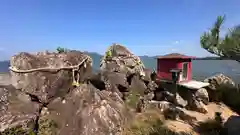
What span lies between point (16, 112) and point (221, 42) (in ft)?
22.0

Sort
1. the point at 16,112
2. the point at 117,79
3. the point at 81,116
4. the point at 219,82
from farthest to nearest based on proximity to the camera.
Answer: the point at 219,82
the point at 117,79
the point at 81,116
the point at 16,112

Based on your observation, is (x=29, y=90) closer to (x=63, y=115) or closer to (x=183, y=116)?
(x=63, y=115)

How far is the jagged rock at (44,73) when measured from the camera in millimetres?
2779

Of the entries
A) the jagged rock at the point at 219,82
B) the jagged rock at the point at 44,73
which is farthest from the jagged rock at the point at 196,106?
the jagged rock at the point at 44,73

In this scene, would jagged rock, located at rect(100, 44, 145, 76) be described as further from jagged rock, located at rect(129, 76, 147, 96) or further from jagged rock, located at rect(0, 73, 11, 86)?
jagged rock, located at rect(0, 73, 11, 86)

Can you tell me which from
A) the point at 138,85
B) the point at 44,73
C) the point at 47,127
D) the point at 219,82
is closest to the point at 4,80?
the point at 44,73

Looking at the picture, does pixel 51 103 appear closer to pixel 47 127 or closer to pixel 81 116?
pixel 47 127

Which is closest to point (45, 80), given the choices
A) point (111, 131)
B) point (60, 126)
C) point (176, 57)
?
point (60, 126)

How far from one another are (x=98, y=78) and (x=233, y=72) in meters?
20.4

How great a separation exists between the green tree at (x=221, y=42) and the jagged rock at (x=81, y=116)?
4545mm

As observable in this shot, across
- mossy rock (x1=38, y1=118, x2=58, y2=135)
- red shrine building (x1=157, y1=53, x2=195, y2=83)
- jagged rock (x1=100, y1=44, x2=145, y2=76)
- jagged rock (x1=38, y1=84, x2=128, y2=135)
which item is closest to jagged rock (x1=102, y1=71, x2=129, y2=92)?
jagged rock (x1=100, y1=44, x2=145, y2=76)

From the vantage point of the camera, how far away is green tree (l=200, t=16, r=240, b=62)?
526 cm

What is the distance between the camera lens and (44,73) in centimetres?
292

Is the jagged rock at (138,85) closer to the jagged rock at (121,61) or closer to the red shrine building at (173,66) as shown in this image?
the jagged rock at (121,61)
